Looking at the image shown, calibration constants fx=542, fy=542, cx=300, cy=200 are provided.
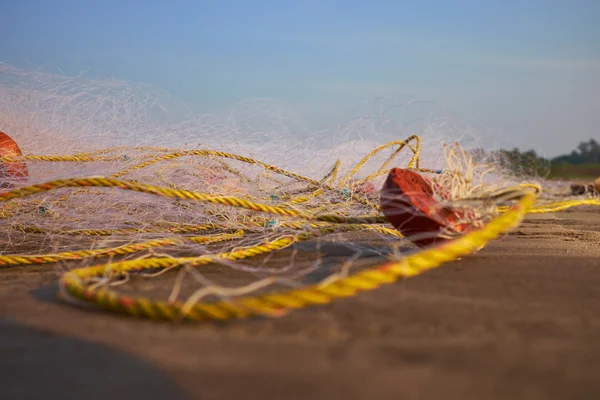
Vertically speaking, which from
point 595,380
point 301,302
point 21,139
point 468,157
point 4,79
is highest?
point 4,79

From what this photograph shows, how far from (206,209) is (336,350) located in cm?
191

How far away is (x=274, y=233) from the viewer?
8.45ft

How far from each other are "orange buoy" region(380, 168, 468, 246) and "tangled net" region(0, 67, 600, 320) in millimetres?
21

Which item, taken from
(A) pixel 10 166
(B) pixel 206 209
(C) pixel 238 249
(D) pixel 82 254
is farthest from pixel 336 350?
(A) pixel 10 166

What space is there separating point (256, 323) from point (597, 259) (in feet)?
5.48

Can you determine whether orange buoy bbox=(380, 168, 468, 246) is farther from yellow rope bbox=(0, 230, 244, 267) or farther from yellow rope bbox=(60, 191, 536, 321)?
yellow rope bbox=(0, 230, 244, 267)

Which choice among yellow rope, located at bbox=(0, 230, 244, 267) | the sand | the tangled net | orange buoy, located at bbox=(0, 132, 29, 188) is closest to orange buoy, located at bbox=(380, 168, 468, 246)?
the tangled net

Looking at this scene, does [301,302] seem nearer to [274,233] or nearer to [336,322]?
[336,322]

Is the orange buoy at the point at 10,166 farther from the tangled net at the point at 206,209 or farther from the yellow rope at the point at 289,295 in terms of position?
the yellow rope at the point at 289,295

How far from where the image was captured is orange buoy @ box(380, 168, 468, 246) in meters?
1.94

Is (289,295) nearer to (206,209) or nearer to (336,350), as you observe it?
(336,350)

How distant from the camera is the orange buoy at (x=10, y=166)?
115 inches

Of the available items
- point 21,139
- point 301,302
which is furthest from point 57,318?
point 21,139

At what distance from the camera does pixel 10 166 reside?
3.00m
